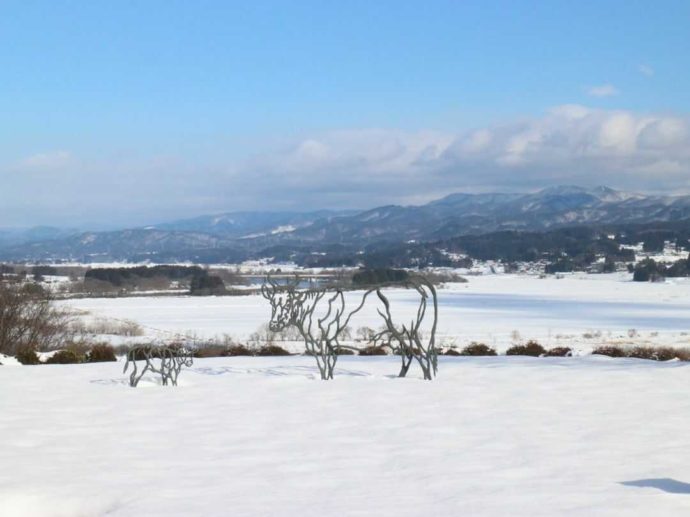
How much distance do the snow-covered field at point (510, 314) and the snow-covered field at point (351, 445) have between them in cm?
1593

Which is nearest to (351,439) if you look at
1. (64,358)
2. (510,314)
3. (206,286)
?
(64,358)

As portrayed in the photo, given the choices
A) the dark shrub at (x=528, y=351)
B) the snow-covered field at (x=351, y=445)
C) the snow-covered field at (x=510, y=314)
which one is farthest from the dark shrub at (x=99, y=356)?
the snow-covered field at (x=510, y=314)

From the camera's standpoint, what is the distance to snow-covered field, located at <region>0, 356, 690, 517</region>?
5.82 metres

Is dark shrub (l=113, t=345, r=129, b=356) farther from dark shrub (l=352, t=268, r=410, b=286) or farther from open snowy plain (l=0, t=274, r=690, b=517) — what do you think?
open snowy plain (l=0, t=274, r=690, b=517)

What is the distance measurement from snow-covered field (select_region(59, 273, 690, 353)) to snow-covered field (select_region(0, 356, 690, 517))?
627 inches

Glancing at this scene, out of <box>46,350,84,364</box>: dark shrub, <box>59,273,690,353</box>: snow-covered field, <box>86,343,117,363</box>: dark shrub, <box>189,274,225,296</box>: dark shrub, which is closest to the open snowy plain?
<box>46,350,84,364</box>: dark shrub

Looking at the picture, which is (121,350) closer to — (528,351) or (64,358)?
(64,358)

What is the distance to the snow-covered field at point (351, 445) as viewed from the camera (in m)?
5.82

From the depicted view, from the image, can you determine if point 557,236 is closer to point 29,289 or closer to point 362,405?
point 29,289

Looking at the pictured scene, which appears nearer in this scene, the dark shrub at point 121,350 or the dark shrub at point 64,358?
the dark shrub at point 64,358

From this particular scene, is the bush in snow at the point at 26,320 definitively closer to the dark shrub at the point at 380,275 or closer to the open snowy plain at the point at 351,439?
the open snowy plain at the point at 351,439

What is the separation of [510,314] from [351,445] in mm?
38069

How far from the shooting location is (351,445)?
780cm

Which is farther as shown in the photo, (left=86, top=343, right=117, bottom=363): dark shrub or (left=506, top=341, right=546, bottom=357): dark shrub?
(left=506, top=341, right=546, bottom=357): dark shrub
